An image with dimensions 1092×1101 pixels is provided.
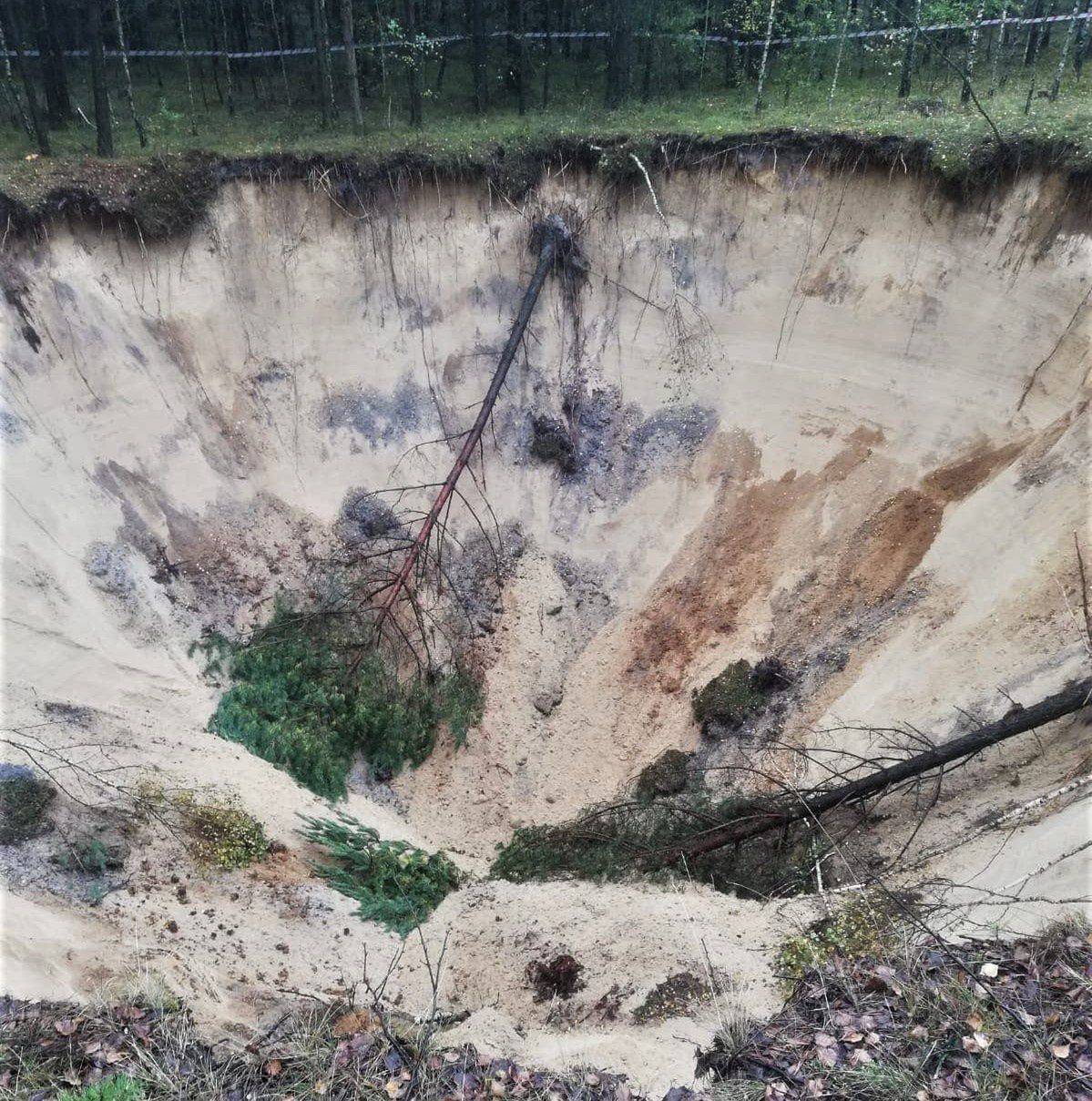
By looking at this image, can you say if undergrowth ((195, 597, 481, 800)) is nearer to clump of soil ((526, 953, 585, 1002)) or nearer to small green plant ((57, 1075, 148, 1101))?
clump of soil ((526, 953, 585, 1002))

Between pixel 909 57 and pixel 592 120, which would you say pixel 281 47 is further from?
pixel 909 57

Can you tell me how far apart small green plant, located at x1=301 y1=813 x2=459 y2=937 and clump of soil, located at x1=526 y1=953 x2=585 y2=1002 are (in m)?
1.41

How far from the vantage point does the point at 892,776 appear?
285 inches

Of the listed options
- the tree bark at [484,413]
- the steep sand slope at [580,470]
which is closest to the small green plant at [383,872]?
the steep sand slope at [580,470]

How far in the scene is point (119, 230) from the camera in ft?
35.4

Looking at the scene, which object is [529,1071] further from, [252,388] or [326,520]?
[252,388]

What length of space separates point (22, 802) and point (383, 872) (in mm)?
3336

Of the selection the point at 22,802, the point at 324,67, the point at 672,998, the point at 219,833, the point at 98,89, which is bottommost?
the point at 219,833

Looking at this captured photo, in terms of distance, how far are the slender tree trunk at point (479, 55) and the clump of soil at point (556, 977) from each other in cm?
1525

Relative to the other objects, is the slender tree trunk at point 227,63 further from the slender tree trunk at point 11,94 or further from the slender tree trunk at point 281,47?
the slender tree trunk at point 11,94

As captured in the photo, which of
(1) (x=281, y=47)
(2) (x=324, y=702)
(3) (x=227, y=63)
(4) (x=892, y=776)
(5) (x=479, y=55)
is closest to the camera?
(4) (x=892, y=776)

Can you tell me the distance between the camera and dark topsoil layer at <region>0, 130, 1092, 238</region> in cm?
1021

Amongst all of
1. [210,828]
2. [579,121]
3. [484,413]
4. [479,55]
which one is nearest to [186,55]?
[479,55]

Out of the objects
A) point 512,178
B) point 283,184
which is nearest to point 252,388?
point 283,184
